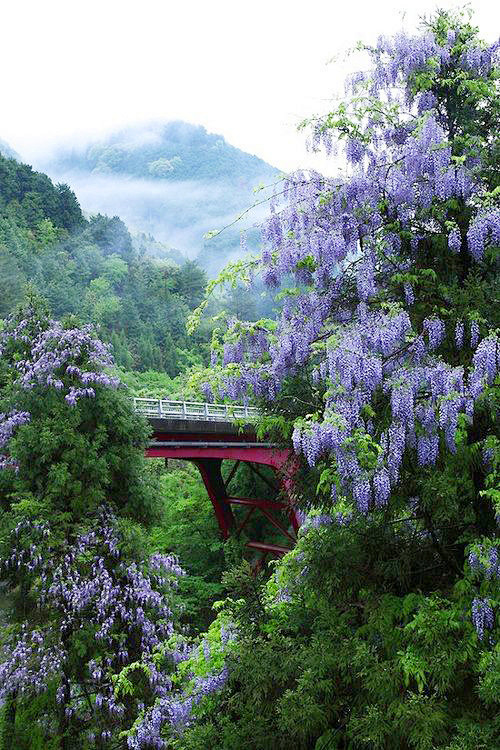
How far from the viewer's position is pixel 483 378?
5.25 metres

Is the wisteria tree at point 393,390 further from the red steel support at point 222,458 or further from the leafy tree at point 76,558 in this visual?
the red steel support at point 222,458

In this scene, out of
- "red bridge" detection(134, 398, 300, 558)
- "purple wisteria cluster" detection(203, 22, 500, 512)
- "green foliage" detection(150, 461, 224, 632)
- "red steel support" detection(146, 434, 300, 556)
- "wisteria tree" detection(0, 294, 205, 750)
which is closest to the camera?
"purple wisteria cluster" detection(203, 22, 500, 512)

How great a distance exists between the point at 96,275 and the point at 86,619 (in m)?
60.8

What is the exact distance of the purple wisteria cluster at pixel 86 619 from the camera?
32.3ft

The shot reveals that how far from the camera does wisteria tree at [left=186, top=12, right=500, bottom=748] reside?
4945 mm

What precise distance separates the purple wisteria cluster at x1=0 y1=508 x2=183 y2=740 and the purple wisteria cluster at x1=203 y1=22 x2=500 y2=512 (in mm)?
4924

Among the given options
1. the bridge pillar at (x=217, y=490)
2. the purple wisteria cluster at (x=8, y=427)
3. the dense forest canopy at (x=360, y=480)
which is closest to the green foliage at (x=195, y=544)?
the bridge pillar at (x=217, y=490)

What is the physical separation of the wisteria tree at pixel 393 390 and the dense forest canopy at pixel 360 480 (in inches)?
0.8

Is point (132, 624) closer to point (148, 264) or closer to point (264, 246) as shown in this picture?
point (264, 246)

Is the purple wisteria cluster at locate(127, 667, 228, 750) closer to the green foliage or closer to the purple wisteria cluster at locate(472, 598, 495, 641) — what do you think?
the purple wisteria cluster at locate(472, 598, 495, 641)

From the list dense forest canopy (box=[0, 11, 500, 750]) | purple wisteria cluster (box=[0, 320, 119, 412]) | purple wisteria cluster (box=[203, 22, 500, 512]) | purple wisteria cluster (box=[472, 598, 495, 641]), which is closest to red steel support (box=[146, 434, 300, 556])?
purple wisteria cluster (box=[0, 320, 119, 412])

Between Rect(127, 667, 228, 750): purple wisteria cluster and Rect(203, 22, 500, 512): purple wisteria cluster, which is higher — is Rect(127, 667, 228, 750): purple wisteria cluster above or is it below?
below

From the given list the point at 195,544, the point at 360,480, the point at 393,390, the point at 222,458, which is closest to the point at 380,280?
the point at 393,390

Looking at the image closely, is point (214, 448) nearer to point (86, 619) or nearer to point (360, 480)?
point (86, 619)
